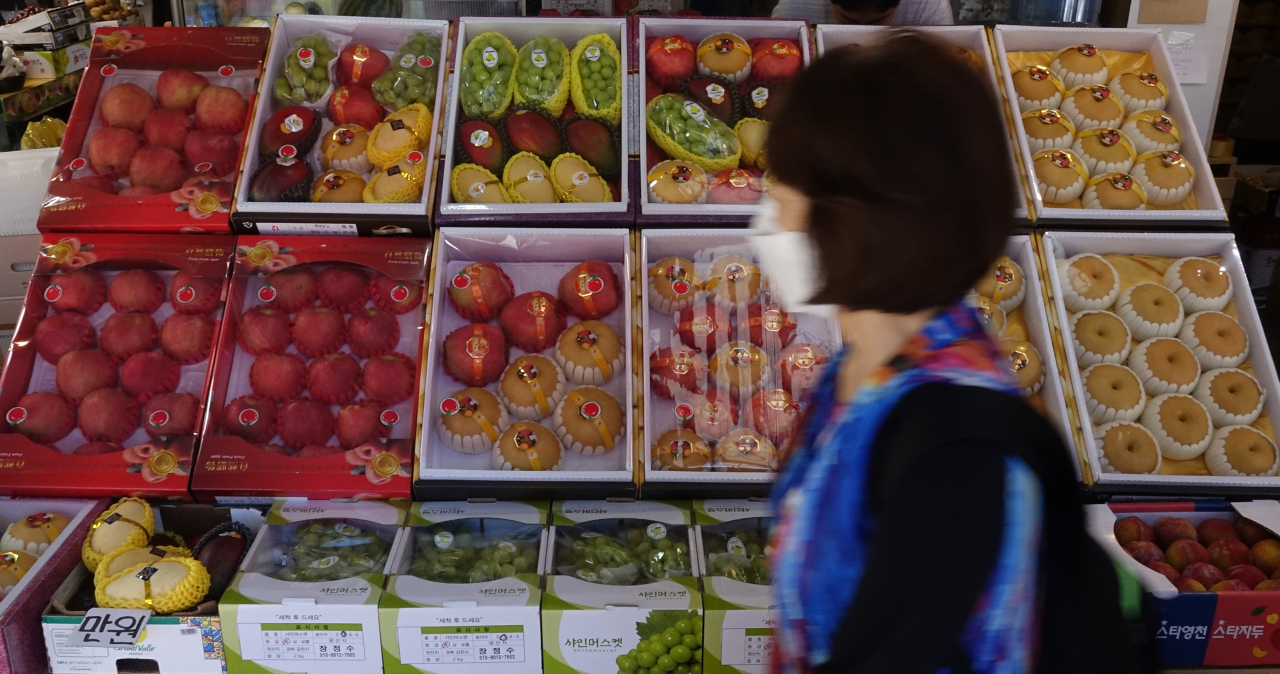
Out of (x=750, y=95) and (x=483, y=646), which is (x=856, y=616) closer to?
(x=483, y=646)

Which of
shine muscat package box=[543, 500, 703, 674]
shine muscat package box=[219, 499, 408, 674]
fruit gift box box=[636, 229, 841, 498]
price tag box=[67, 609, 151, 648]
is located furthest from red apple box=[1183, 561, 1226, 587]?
price tag box=[67, 609, 151, 648]

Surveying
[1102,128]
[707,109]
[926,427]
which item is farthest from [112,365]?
[1102,128]

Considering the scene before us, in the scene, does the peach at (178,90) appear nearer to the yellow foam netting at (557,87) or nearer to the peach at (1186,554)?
the yellow foam netting at (557,87)

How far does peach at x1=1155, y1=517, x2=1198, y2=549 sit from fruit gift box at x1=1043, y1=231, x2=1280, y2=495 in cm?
8

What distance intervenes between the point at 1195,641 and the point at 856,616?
5.25ft

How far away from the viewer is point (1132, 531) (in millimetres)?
2273

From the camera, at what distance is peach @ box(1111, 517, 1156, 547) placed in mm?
2270

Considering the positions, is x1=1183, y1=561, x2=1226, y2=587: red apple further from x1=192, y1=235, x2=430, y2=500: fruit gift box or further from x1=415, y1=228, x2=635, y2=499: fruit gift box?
x1=192, y1=235, x2=430, y2=500: fruit gift box

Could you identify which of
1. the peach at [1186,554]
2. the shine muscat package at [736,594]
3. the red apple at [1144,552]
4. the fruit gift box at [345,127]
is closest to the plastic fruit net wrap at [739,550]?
the shine muscat package at [736,594]

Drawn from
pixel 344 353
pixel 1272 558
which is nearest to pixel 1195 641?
pixel 1272 558

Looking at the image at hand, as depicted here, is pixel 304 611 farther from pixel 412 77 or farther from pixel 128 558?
pixel 412 77

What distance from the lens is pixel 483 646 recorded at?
6.59 ft

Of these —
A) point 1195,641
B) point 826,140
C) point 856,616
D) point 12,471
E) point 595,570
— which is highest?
point 826,140

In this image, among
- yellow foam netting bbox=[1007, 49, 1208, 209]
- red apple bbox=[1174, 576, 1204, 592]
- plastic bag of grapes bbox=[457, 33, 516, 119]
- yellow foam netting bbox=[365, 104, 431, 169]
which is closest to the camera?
red apple bbox=[1174, 576, 1204, 592]
